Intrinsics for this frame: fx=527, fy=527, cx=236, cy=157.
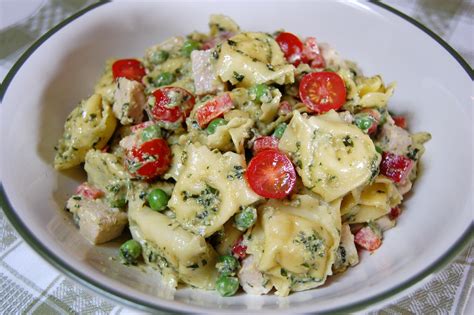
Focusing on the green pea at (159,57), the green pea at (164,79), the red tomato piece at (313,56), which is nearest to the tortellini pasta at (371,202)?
the red tomato piece at (313,56)

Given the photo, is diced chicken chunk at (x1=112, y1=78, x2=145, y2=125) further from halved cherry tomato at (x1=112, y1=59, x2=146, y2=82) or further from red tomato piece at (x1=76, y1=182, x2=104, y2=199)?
red tomato piece at (x1=76, y1=182, x2=104, y2=199)

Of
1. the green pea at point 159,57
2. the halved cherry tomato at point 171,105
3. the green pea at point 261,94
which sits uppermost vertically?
the green pea at point 261,94

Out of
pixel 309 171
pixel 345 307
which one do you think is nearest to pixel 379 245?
pixel 309 171

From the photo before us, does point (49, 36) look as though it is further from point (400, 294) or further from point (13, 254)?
point (400, 294)

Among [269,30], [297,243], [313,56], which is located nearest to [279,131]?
[297,243]

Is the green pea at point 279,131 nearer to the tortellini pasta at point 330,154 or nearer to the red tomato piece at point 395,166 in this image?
the tortellini pasta at point 330,154

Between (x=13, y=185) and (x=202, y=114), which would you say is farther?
(x=202, y=114)

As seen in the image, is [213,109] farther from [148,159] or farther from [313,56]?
[313,56]
